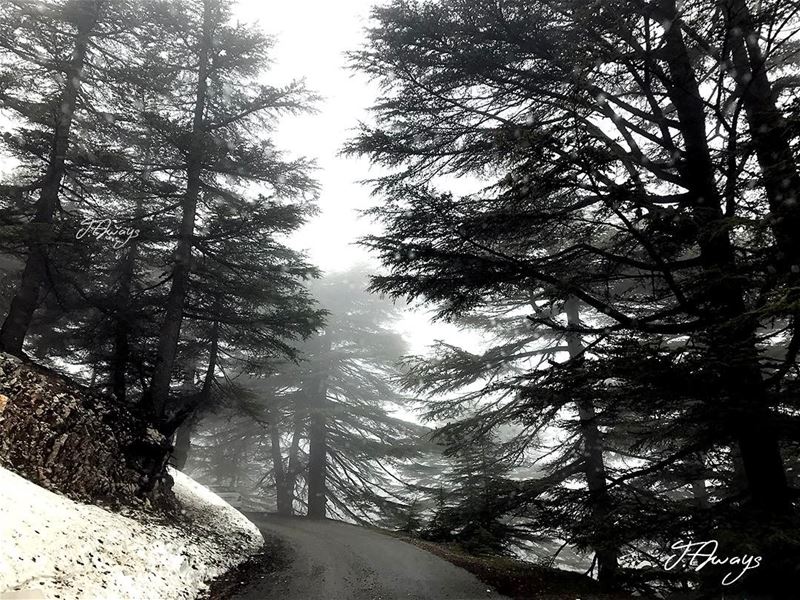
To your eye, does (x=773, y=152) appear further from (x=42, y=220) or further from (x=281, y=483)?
(x=281, y=483)

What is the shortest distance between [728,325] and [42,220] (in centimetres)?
1400

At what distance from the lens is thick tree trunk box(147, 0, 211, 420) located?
10867 millimetres

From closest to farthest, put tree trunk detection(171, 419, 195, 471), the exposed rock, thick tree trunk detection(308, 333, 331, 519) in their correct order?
1. the exposed rock
2. tree trunk detection(171, 419, 195, 471)
3. thick tree trunk detection(308, 333, 331, 519)

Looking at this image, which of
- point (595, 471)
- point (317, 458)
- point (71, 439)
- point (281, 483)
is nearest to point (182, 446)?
point (317, 458)

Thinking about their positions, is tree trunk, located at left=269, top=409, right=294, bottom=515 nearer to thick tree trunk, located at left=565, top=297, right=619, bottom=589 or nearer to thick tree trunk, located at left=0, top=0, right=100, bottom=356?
thick tree trunk, located at left=0, top=0, right=100, bottom=356

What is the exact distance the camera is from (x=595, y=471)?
11039mm

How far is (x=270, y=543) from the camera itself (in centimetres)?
1083

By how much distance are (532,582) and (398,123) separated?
925 centimetres

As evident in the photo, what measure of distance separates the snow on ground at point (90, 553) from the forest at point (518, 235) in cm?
234

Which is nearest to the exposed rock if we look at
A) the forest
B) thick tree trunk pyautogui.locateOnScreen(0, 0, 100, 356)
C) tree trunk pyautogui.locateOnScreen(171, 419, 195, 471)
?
the forest

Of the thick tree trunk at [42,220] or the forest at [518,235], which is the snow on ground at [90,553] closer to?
the forest at [518,235]

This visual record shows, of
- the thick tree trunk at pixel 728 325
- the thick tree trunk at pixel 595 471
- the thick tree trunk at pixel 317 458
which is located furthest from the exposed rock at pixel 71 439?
the thick tree trunk at pixel 317 458

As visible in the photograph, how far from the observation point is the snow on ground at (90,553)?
4438mm

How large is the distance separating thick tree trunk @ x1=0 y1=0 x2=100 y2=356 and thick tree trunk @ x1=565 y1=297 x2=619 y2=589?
1179cm
